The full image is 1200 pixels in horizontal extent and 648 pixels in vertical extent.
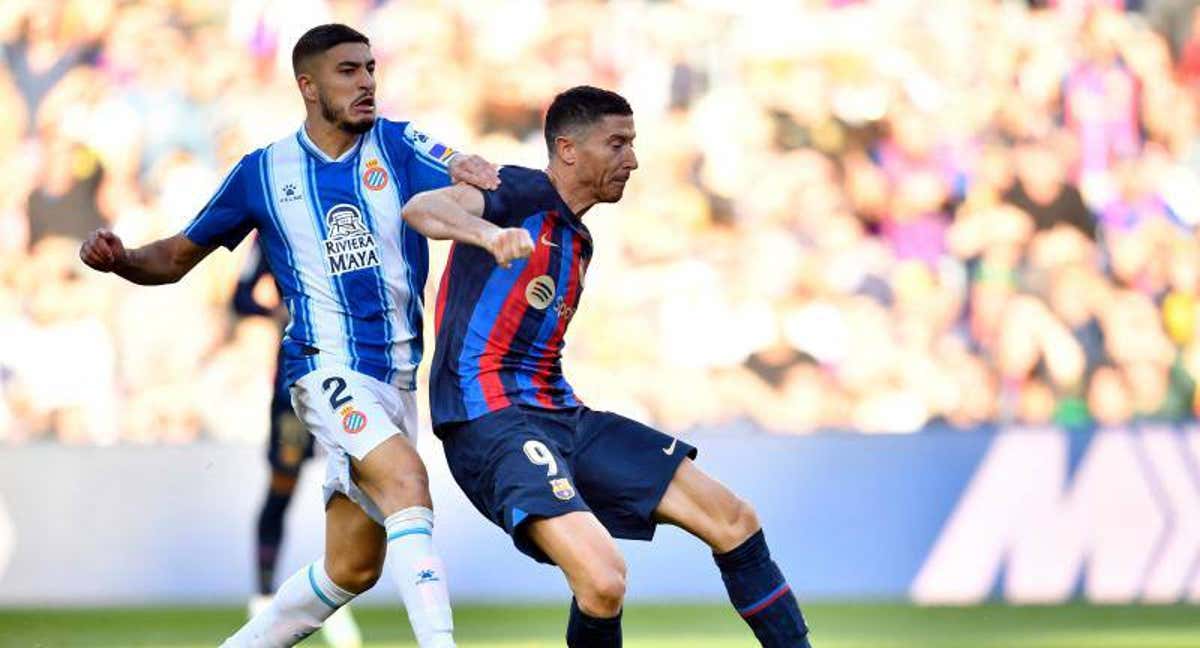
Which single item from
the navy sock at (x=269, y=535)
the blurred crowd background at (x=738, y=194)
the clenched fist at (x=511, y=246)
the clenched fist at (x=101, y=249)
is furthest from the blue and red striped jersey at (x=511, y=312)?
the blurred crowd background at (x=738, y=194)

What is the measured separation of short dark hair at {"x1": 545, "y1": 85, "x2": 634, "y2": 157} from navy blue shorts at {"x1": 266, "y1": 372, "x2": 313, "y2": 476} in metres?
3.10

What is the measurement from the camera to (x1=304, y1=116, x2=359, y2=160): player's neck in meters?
6.49

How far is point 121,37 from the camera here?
11.8 metres

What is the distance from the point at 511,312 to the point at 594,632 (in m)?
0.96

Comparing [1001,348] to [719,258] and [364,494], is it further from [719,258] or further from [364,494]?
[364,494]

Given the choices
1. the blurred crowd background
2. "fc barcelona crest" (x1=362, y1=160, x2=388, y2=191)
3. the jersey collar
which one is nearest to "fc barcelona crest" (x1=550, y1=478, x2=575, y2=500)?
"fc barcelona crest" (x1=362, y1=160, x2=388, y2=191)

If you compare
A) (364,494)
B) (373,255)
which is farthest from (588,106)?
(364,494)

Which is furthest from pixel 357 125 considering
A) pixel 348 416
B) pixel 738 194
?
pixel 738 194

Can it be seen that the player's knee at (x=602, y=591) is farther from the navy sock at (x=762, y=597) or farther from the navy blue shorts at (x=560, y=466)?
the navy sock at (x=762, y=597)

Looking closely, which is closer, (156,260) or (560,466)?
(560,466)

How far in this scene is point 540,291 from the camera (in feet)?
20.4

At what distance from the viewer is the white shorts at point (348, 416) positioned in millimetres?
6188

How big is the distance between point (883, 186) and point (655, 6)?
5.42ft

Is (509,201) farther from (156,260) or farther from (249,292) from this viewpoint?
(249,292)
